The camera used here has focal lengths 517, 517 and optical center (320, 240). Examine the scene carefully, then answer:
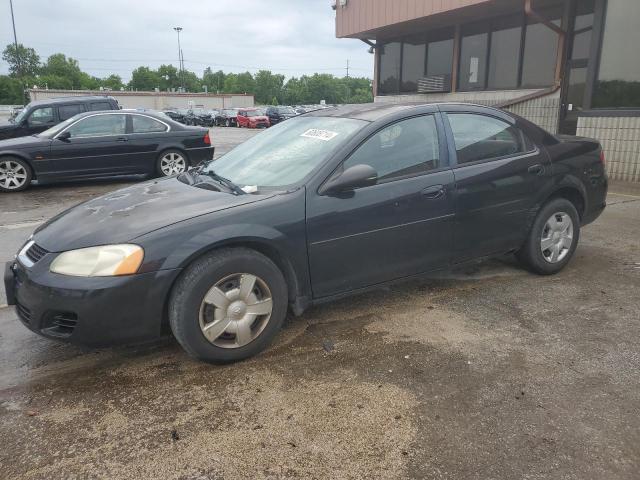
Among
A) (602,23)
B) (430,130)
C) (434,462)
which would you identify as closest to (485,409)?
(434,462)

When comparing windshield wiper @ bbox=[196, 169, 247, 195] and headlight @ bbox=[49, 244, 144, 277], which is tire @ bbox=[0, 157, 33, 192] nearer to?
windshield wiper @ bbox=[196, 169, 247, 195]

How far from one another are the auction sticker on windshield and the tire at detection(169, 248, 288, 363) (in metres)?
1.07

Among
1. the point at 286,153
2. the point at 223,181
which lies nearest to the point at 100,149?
the point at 223,181

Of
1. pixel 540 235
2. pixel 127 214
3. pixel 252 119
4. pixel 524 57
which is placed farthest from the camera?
pixel 252 119

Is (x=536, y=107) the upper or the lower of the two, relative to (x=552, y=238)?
upper

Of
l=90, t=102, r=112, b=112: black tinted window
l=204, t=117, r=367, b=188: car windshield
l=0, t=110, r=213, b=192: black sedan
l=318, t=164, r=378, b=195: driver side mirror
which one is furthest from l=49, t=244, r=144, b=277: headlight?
l=90, t=102, r=112, b=112: black tinted window

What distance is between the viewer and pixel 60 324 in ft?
9.29

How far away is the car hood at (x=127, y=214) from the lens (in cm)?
291

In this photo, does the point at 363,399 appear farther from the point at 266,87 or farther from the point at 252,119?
the point at 266,87

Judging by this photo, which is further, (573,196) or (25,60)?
(25,60)

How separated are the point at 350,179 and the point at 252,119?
34.6 metres

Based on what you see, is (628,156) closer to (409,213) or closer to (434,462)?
(409,213)

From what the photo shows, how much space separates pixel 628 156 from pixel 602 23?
242 centimetres

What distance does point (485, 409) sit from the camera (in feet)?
8.62
